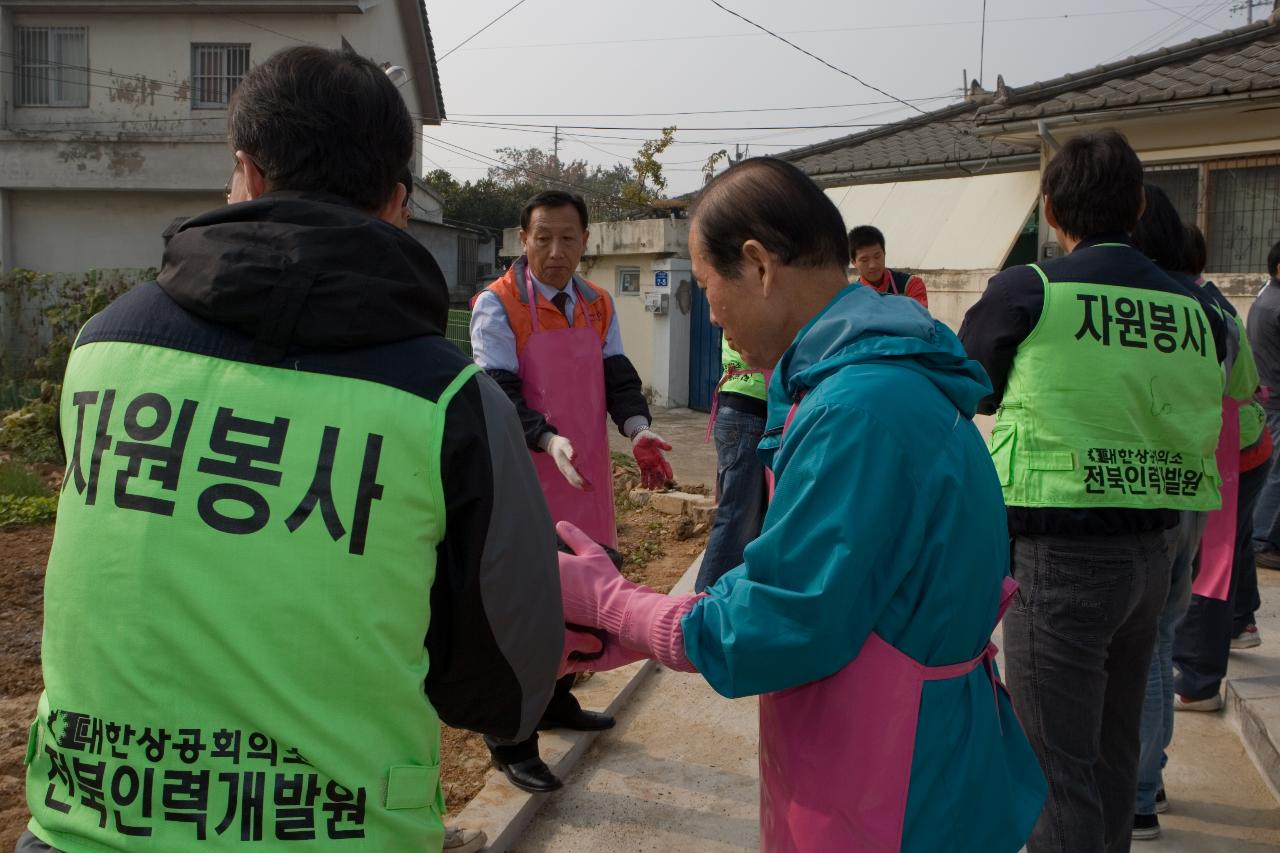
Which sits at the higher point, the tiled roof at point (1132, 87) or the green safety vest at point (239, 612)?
the tiled roof at point (1132, 87)

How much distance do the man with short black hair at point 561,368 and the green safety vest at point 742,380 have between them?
113 cm

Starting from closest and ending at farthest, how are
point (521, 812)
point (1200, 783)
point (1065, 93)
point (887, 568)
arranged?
point (887, 568), point (521, 812), point (1200, 783), point (1065, 93)

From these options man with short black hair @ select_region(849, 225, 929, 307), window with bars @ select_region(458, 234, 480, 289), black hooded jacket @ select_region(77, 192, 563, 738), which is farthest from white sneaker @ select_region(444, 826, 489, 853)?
window with bars @ select_region(458, 234, 480, 289)

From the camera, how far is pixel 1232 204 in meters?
8.30

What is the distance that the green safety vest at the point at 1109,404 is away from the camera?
8.46 feet

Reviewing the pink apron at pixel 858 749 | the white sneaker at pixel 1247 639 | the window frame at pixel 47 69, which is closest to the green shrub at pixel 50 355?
the window frame at pixel 47 69

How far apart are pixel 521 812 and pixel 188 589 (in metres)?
2.34

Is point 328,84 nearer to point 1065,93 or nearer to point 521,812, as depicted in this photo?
point 521,812

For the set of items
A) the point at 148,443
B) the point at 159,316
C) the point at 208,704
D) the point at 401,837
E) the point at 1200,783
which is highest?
the point at 159,316

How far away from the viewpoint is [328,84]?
4.94 feet

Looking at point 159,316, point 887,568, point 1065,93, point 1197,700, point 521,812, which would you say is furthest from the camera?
point 1065,93

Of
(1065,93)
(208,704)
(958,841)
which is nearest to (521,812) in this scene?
(958,841)

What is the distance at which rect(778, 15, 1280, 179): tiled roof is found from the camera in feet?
26.2

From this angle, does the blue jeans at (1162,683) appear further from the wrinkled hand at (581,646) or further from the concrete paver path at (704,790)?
the wrinkled hand at (581,646)
